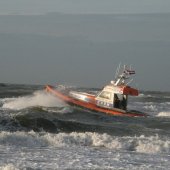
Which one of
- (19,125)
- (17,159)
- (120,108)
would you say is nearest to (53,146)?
(17,159)

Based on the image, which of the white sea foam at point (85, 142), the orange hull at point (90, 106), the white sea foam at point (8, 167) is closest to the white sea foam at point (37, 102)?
the orange hull at point (90, 106)

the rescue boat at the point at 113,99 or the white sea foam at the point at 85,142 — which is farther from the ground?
the rescue boat at the point at 113,99

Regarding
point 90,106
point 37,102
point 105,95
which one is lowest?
point 90,106

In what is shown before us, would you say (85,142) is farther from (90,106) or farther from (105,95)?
(90,106)

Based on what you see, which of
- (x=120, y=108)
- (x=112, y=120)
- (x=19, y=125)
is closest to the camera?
(x=19, y=125)

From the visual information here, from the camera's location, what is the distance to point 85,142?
58.7ft

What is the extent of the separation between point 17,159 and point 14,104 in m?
23.1

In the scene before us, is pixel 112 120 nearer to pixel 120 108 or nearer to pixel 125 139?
pixel 120 108

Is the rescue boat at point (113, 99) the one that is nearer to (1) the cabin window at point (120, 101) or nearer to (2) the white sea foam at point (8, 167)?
(1) the cabin window at point (120, 101)

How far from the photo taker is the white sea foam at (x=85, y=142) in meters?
17.1

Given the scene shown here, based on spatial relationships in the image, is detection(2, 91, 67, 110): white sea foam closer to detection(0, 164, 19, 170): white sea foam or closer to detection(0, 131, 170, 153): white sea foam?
detection(0, 131, 170, 153): white sea foam

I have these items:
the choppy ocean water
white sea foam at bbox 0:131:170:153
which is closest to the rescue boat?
the choppy ocean water

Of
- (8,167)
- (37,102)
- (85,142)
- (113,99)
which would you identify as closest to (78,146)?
(85,142)

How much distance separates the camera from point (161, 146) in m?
17.7
